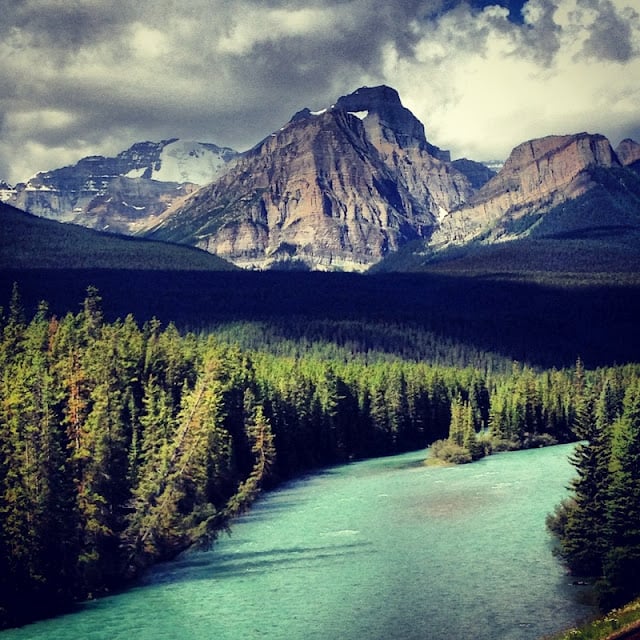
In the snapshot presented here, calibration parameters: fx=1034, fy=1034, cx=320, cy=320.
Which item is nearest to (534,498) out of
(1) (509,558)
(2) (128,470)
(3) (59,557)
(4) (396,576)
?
(1) (509,558)

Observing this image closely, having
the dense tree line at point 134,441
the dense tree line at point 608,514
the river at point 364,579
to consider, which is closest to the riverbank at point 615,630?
the river at point 364,579

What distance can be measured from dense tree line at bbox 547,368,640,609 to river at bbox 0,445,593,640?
6.94ft

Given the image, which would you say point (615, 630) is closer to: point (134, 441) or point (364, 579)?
point (364, 579)

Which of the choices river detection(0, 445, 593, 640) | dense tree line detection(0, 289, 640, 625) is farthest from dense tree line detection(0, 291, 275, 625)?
river detection(0, 445, 593, 640)

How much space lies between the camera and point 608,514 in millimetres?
69188

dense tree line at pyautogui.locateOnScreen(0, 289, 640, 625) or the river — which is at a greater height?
dense tree line at pyautogui.locateOnScreen(0, 289, 640, 625)

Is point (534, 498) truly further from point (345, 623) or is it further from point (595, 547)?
point (345, 623)

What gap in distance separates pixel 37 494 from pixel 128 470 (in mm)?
15517

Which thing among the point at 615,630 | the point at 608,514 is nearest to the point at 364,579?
the point at 608,514

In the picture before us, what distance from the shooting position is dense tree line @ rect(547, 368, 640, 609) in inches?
2559

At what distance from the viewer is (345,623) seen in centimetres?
6431

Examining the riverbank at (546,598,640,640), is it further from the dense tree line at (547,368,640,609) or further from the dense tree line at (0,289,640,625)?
the dense tree line at (0,289,640,625)

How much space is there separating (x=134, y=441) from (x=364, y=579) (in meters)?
27.5

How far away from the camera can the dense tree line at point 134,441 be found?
242 feet
